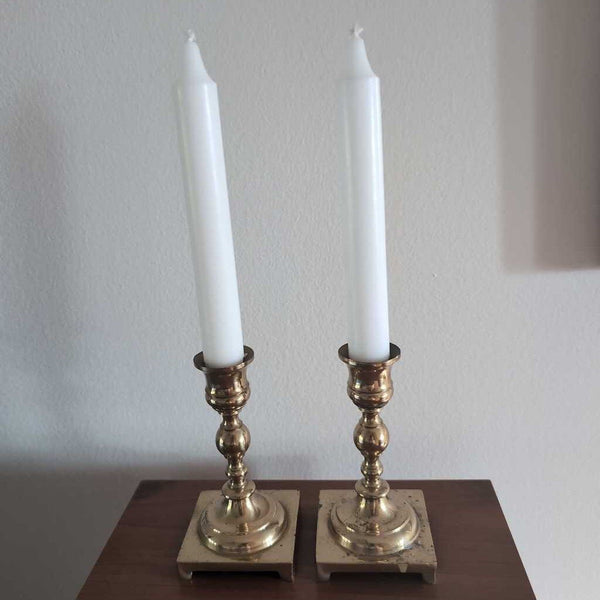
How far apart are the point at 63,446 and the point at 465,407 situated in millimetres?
472

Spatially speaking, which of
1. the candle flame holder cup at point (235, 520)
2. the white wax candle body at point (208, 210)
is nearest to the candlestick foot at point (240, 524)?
the candle flame holder cup at point (235, 520)

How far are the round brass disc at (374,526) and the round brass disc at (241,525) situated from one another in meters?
0.05

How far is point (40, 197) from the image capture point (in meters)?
0.58

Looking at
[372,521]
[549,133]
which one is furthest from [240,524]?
[549,133]

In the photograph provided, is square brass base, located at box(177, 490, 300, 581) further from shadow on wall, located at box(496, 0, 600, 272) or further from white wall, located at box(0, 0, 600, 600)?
shadow on wall, located at box(496, 0, 600, 272)

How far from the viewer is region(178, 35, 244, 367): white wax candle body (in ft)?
1.28

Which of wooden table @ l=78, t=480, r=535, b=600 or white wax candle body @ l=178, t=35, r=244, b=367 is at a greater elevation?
white wax candle body @ l=178, t=35, r=244, b=367

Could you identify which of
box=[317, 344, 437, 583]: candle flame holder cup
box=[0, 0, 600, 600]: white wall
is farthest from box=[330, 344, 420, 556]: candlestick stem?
box=[0, 0, 600, 600]: white wall

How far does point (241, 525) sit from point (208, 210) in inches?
10.6

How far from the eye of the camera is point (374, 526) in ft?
1.53

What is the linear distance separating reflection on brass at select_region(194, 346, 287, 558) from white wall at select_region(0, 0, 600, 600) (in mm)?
144

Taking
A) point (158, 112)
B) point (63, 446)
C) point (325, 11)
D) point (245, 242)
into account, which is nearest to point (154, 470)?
point (63, 446)

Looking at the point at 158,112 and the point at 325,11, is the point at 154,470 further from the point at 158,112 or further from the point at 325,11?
the point at 325,11

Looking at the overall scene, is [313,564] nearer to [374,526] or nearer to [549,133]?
[374,526]
